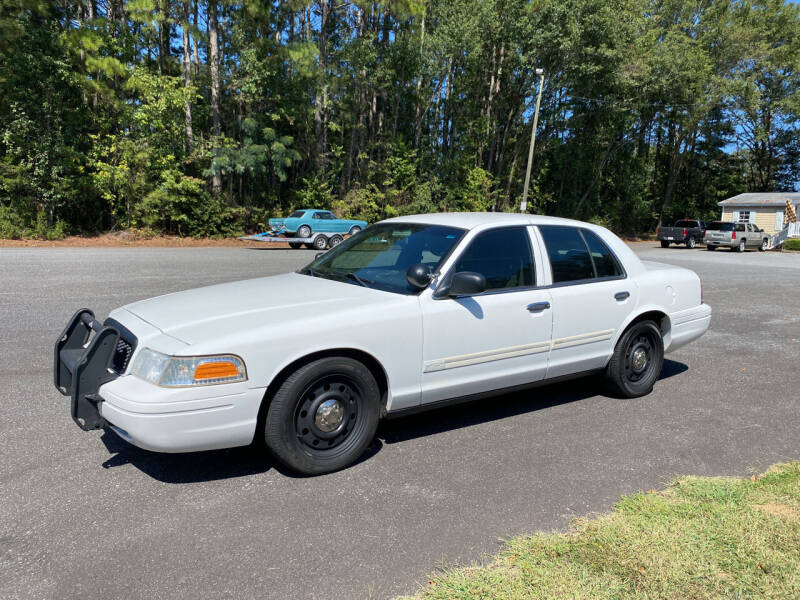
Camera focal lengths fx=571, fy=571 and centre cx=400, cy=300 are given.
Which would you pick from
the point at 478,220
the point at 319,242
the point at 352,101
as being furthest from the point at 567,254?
the point at 352,101

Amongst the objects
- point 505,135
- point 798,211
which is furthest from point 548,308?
Result: point 798,211

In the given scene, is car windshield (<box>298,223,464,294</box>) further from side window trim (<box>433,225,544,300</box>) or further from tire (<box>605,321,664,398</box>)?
tire (<box>605,321,664,398</box>)

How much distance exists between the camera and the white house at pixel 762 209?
41.7m

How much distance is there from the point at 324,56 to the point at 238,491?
30.2 meters

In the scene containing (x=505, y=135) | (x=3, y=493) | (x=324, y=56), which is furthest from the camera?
(x=505, y=135)

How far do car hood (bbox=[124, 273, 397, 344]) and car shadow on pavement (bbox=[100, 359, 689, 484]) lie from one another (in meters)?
0.93

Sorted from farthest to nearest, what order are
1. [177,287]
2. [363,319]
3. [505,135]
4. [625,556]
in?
[505,135], [177,287], [363,319], [625,556]

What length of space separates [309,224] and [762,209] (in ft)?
118

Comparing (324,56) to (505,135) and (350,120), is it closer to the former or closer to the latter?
(350,120)

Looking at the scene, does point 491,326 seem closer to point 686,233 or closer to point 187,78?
point 187,78

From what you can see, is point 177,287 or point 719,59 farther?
point 719,59

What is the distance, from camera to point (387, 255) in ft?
14.9

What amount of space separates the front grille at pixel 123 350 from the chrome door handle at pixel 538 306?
2.73m

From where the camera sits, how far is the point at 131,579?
253 centimetres
